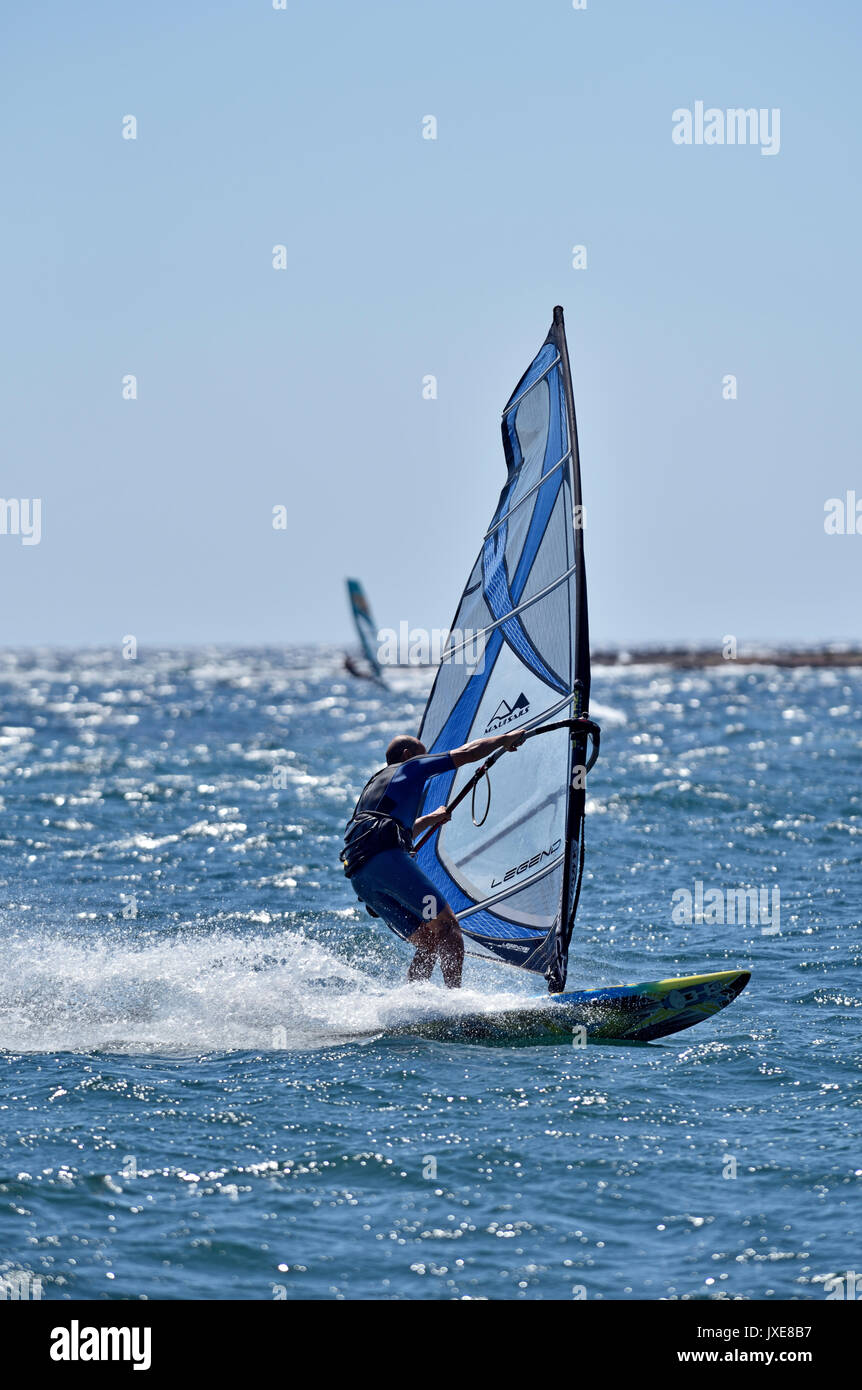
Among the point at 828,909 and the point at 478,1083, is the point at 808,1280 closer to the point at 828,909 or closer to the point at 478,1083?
the point at 478,1083

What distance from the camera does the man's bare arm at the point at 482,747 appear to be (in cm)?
917

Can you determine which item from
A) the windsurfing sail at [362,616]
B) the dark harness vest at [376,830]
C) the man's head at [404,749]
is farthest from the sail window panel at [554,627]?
the windsurfing sail at [362,616]

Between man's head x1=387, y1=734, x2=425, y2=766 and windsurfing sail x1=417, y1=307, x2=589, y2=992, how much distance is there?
1.00 m

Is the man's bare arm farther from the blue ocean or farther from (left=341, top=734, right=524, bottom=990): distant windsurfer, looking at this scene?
the blue ocean

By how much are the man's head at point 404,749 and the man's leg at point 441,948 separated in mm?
1076

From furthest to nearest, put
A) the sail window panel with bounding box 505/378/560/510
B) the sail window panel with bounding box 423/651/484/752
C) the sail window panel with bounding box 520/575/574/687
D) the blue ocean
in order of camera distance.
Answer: the sail window panel with bounding box 423/651/484/752 < the sail window panel with bounding box 505/378/560/510 < the sail window panel with bounding box 520/575/574/687 < the blue ocean

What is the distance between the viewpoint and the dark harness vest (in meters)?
9.50

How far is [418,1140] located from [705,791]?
17210 millimetres

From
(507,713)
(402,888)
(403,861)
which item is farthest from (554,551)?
(402,888)

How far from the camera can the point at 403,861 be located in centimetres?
945

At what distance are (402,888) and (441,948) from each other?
56cm

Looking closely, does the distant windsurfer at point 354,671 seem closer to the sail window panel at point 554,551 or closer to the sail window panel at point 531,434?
the sail window panel at point 531,434

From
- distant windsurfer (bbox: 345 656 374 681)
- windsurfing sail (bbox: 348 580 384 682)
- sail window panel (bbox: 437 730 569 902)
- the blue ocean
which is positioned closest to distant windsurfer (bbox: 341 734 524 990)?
the blue ocean
